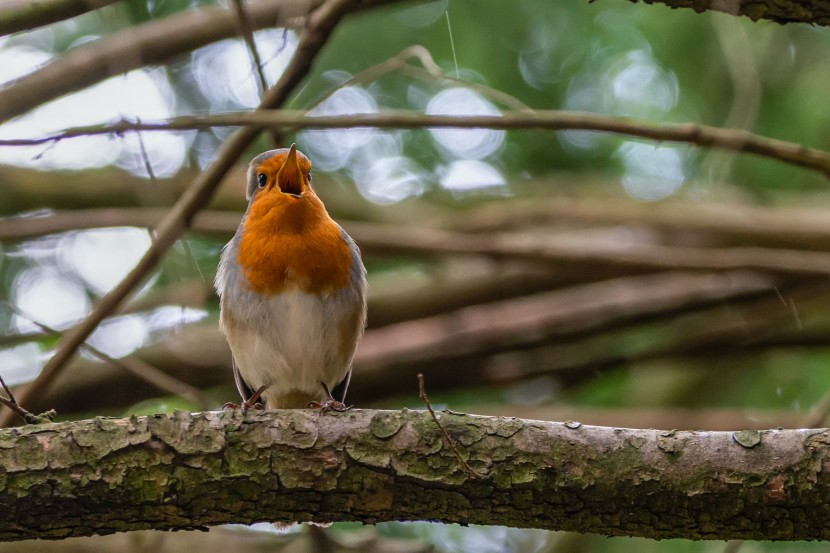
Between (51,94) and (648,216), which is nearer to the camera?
(51,94)

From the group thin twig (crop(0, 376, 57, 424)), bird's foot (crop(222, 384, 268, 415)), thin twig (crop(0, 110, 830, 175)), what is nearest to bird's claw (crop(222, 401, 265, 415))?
bird's foot (crop(222, 384, 268, 415))

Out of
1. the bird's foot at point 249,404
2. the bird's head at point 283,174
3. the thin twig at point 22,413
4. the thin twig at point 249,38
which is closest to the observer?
the thin twig at point 22,413

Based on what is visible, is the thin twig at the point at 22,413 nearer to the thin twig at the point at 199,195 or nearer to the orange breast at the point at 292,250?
the thin twig at the point at 199,195

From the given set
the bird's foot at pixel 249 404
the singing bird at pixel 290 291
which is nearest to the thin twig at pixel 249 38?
the singing bird at pixel 290 291

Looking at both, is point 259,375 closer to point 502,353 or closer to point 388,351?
point 388,351

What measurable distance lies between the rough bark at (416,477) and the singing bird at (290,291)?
0.98 m

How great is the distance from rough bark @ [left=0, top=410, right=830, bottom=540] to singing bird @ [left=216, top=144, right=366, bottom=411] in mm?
976

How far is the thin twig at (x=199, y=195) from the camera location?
3551mm

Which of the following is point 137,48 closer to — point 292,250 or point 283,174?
point 283,174

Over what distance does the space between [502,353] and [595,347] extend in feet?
2.13

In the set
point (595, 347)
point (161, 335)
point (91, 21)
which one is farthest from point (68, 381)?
point (595, 347)

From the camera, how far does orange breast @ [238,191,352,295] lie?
12.9 ft

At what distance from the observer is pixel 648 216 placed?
6.23 meters

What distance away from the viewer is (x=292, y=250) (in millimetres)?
3936
